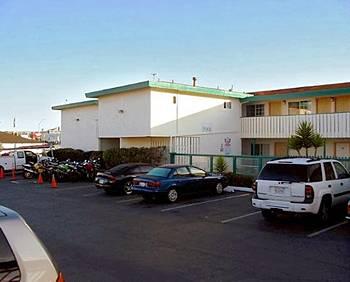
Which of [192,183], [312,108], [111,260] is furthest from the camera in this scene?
[312,108]

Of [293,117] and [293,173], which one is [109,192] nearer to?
[293,173]

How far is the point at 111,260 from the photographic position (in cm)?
766

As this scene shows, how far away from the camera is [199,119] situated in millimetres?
25203

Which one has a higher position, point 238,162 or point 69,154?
point 69,154

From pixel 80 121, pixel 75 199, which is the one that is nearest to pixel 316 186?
pixel 75 199

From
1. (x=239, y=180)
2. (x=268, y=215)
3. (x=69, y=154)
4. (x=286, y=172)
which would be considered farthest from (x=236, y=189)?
(x=69, y=154)

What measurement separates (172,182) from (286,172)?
5.27 meters

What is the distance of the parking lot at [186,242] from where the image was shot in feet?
22.7

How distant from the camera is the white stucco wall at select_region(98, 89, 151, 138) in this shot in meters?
23.3

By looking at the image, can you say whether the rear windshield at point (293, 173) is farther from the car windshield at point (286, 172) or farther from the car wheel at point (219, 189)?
the car wheel at point (219, 189)

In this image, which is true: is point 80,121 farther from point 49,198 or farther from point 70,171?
point 49,198

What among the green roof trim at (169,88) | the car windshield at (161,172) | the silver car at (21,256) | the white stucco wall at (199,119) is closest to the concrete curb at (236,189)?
the car windshield at (161,172)

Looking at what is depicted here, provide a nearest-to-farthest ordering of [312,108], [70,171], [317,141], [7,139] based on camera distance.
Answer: [317,141]
[70,171]
[312,108]
[7,139]

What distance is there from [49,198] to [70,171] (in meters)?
6.42
